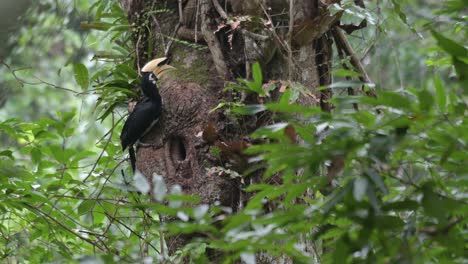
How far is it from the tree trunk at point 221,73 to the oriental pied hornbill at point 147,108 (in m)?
0.04

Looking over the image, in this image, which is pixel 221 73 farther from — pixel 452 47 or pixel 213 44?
pixel 452 47

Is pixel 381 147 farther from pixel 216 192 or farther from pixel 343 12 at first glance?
pixel 343 12

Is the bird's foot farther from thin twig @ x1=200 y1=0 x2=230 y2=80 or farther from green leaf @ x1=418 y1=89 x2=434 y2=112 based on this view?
green leaf @ x1=418 y1=89 x2=434 y2=112

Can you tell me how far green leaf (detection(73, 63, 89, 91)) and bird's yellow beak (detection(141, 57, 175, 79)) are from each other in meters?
0.43

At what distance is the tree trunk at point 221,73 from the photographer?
291 centimetres

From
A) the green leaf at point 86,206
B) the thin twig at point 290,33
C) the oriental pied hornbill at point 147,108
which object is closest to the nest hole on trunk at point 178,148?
the oriental pied hornbill at point 147,108

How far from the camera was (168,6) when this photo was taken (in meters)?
3.29

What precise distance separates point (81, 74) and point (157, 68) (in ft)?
1.63

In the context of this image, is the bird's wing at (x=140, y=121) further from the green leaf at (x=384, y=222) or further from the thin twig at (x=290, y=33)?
the green leaf at (x=384, y=222)

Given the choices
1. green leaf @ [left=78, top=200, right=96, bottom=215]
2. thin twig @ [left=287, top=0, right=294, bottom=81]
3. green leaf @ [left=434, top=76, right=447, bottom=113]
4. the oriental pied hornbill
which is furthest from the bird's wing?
green leaf @ [left=434, top=76, right=447, bottom=113]

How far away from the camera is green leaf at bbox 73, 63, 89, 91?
3.41 meters

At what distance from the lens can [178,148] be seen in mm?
3061

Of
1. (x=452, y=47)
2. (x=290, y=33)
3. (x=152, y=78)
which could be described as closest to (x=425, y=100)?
(x=452, y=47)

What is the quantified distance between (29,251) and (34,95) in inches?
114
